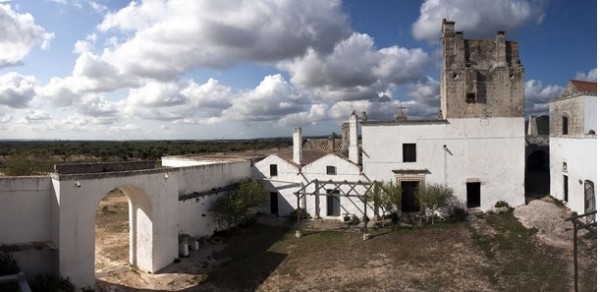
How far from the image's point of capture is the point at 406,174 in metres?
21.7

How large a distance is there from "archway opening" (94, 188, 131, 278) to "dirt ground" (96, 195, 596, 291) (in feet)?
0.17

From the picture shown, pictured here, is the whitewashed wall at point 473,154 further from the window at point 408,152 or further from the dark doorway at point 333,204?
the dark doorway at point 333,204

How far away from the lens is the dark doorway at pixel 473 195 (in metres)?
22.2

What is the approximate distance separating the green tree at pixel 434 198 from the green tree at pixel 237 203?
794cm

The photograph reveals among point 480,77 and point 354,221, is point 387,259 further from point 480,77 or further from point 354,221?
point 480,77

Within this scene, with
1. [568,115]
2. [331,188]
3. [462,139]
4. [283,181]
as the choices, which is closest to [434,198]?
[462,139]

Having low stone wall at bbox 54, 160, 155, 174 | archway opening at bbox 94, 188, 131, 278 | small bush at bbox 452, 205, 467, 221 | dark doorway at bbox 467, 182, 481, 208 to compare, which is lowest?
archway opening at bbox 94, 188, 131, 278

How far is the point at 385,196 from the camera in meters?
20.5

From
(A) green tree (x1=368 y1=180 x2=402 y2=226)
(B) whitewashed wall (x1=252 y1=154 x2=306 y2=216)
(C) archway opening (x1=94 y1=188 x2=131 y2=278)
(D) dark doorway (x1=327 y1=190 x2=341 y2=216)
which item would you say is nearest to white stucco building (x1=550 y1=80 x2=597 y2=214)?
(A) green tree (x1=368 y1=180 x2=402 y2=226)

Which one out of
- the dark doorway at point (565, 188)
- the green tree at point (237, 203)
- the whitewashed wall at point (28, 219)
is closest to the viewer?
the whitewashed wall at point (28, 219)

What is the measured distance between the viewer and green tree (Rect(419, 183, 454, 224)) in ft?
66.4

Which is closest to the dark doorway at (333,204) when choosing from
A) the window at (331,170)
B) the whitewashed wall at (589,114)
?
the window at (331,170)

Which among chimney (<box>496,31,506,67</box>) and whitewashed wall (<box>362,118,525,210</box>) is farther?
chimney (<box>496,31,506,67</box>)

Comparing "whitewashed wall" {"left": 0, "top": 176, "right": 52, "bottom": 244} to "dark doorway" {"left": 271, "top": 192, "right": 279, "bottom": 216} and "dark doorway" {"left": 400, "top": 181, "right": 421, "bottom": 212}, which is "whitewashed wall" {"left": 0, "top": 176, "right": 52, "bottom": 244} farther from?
"dark doorway" {"left": 400, "top": 181, "right": 421, "bottom": 212}
